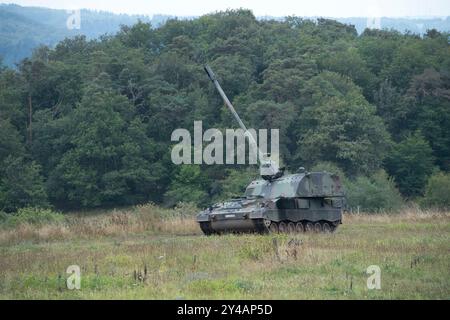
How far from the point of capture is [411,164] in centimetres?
6531

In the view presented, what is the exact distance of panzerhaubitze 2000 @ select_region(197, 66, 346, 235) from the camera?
2662 cm

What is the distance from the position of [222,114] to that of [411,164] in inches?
557

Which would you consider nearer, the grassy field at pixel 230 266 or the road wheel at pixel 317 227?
the grassy field at pixel 230 266

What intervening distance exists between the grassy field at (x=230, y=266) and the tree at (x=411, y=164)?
126 feet

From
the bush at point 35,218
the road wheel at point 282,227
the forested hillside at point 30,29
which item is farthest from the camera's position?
the forested hillside at point 30,29

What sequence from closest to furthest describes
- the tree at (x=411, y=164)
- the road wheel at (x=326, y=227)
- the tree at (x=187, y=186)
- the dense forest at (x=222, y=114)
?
the road wheel at (x=326, y=227) < the dense forest at (x=222, y=114) < the tree at (x=187, y=186) < the tree at (x=411, y=164)

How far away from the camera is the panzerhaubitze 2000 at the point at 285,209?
2662 cm

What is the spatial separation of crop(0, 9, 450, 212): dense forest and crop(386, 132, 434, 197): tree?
10 centimetres

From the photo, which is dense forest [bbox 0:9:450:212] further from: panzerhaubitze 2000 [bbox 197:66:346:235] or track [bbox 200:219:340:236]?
track [bbox 200:219:340:236]

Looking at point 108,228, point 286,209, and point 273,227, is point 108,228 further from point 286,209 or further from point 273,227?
point 286,209

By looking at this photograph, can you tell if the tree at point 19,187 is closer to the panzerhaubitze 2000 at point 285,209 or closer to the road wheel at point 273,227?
the panzerhaubitze 2000 at point 285,209

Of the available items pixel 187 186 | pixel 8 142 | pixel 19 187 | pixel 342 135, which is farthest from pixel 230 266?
pixel 8 142

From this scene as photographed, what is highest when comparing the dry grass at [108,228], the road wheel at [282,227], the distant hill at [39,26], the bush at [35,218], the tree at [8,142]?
the distant hill at [39,26]

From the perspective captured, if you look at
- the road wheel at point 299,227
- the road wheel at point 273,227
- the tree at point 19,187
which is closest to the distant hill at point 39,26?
the tree at point 19,187
